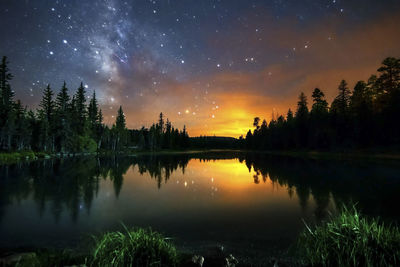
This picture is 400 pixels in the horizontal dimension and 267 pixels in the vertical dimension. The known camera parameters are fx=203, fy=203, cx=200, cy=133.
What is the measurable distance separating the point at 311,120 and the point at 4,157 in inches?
2748

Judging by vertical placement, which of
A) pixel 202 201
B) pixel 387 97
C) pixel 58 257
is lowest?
pixel 202 201

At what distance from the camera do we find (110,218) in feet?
29.5

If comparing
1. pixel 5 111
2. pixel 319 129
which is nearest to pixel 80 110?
pixel 5 111

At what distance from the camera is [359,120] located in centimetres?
4712

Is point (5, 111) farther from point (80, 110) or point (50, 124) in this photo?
point (80, 110)

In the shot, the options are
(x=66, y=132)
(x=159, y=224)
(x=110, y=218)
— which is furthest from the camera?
(x=66, y=132)

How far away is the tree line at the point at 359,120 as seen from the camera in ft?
141

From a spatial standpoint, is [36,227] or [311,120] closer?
[36,227]

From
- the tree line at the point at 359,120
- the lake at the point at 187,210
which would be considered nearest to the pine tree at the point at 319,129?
the tree line at the point at 359,120

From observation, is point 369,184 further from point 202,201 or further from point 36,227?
point 36,227

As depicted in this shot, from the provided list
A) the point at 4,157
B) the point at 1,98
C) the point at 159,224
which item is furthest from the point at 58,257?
the point at 1,98

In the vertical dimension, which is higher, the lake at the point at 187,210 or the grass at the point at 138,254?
the grass at the point at 138,254

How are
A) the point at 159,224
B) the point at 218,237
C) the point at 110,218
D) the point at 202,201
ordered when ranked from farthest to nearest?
1. the point at 202,201
2. the point at 110,218
3. the point at 159,224
4. the point at 218,237

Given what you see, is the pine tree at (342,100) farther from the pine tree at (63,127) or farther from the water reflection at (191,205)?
the pine tree at (63,127)
